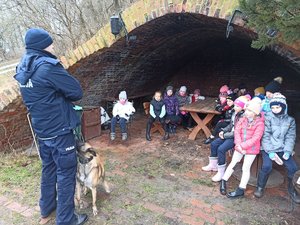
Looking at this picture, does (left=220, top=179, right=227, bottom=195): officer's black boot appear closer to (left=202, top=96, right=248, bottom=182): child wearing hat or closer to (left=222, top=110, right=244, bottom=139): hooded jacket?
(left=202, top=96, right=248, bottom=182): child wearing hat

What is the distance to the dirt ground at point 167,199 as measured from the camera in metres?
3.54

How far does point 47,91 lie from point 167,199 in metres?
2.19

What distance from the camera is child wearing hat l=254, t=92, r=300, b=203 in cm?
390

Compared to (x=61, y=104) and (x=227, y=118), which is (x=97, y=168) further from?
(x=227, y=118)

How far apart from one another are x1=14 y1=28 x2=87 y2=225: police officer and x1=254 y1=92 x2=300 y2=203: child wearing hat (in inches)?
102

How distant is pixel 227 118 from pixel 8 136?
4.30 metres

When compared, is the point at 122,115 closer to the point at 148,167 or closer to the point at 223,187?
the point at 148,167

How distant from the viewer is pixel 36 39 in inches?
117

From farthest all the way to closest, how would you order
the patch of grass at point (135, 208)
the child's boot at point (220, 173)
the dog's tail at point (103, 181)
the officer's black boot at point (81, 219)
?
the child's boot at point (220, 173)
the dog's tail at point (103, 181)
the patch of grass at point (135, 208)
the officer's black boot at point (81, 219)

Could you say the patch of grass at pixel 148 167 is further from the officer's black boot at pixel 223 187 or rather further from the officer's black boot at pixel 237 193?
the officer's black boot at pixel 237 193

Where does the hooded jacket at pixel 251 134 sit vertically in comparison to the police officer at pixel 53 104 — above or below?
below

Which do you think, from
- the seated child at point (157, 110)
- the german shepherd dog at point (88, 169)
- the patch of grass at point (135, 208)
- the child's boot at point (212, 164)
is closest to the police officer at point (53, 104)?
the german shepherd dog at point (88, 169)

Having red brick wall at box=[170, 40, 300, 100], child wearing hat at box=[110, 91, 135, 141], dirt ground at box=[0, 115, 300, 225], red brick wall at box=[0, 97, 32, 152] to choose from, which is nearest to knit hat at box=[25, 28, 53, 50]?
dirt ground at box=[0, 115, 300, 225]

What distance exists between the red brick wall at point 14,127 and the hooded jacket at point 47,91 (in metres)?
2.58
